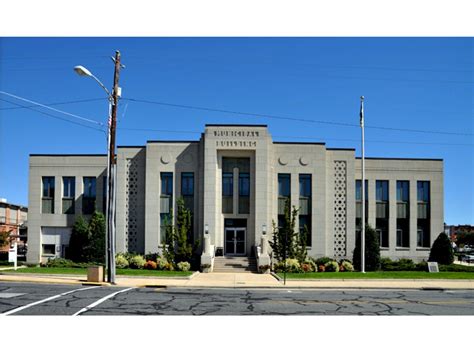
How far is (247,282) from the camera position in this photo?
2358 centimetres

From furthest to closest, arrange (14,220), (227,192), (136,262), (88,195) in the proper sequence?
(14,220), (88,195), (227,192), (136,262)

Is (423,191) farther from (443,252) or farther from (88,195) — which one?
(88,195)

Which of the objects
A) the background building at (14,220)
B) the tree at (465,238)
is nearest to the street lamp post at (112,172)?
the background building at (14,220)

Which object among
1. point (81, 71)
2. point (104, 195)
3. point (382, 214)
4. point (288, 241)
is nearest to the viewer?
point (81, 71)

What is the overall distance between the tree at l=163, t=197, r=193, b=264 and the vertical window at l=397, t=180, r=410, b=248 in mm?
16875

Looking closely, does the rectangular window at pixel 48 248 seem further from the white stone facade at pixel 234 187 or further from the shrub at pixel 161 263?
the shrub at pixel 161 263

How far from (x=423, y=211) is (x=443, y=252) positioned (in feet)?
15.2

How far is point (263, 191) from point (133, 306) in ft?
65.1

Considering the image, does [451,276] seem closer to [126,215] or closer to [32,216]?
[126,215]

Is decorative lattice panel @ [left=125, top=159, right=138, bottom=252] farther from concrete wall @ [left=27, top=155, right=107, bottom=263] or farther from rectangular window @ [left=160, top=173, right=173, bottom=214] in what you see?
concrete wall @ [left=27, top=155, right=107, bottom=263]

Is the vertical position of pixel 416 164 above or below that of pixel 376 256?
above

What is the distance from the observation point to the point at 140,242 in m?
34.6

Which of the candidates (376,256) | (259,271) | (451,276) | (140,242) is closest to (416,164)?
(376,256)

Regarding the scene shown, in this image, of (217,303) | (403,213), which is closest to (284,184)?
(403,213)
